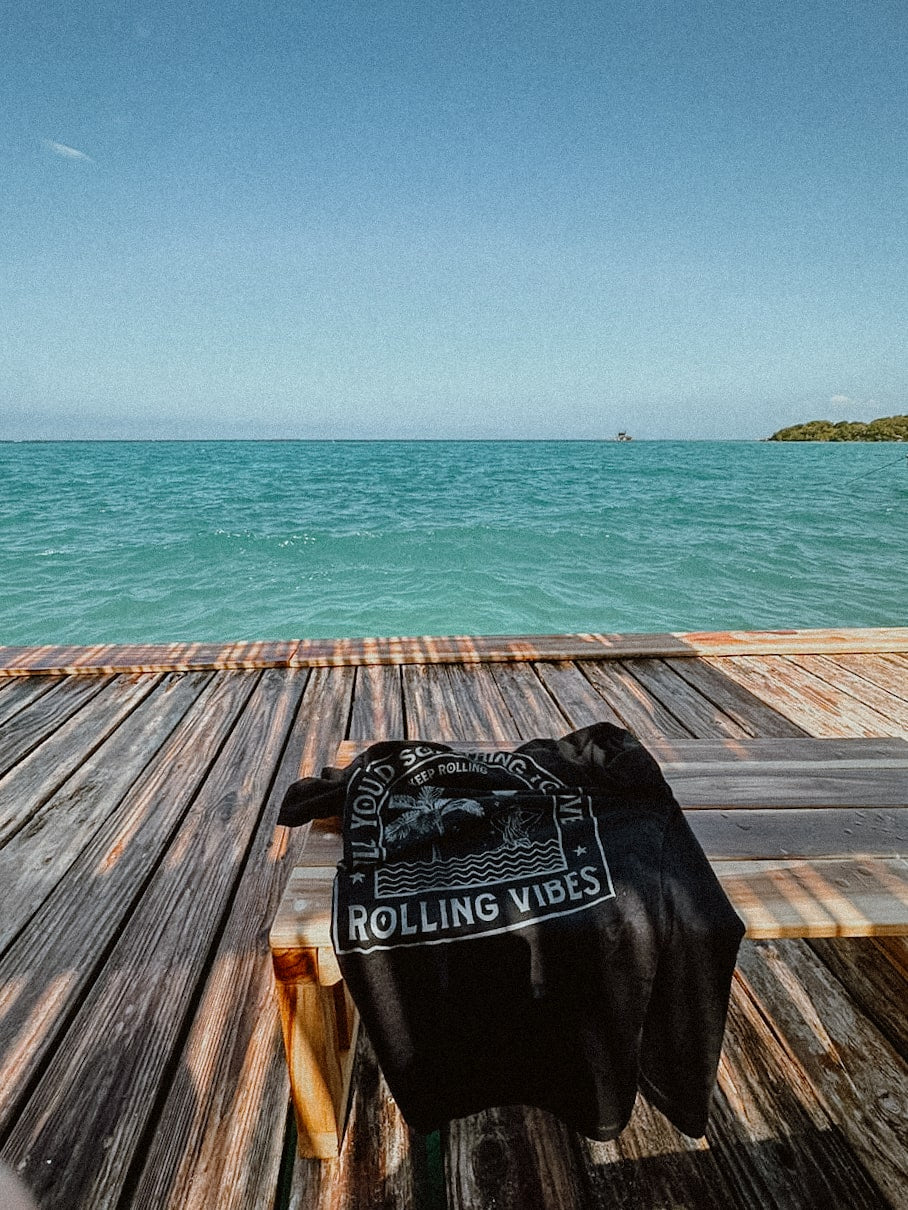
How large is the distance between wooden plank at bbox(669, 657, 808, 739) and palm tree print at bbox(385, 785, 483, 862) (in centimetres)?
185

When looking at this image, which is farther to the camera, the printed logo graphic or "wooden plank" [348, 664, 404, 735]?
"wooden plank" [348, 664, 404, 735]

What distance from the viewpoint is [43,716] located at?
8.50 feet

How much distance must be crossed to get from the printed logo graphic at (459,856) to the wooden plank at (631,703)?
124 cm

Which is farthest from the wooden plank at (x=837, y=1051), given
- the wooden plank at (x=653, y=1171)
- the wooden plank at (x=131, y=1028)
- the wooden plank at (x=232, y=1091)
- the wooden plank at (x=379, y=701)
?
the wooden plank at (x=379, y=701)

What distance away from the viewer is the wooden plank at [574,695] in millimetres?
2559

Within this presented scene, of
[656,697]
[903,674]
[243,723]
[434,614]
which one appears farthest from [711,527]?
[243,723]

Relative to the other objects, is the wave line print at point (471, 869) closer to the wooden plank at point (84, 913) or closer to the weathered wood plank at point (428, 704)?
the wooden plank at point (84, 913)

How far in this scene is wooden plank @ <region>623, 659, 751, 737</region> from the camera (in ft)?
8.18

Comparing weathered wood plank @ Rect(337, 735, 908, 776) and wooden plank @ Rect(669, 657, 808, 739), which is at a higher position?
weathered wood plank @ Rect(337, 735, 908, 776)

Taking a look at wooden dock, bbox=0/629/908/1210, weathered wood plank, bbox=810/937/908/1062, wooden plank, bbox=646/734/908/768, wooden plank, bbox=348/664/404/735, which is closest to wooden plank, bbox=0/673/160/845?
wooden dock, bbox=0/629/908/1210

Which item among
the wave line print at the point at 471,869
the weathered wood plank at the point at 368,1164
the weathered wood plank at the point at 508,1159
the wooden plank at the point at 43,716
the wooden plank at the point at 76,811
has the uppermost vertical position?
the wave line print at the point at 471,869

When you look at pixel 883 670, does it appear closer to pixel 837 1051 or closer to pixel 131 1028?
pixel 837 1051

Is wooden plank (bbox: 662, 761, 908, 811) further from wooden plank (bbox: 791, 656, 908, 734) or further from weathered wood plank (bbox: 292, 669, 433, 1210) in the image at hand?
wooden plank (bbox: 791, 656, 908, 734)

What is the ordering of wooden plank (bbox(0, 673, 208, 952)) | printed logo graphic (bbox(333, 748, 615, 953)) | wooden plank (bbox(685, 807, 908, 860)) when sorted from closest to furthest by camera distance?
printed logo graphic (bbox(333, 748, 615, 953)) → wooden plank (bbox(685, 807, 908, 860)) → wooden plank (bbox(0, 673, 208, 952))
